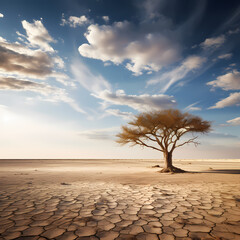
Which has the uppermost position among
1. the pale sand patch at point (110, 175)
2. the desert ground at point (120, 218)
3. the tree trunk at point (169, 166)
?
the tree trunk at point (169, 166)

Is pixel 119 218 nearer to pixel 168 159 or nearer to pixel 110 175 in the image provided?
pixel 110 175

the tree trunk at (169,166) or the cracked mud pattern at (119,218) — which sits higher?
the tree trunk at (169,166)

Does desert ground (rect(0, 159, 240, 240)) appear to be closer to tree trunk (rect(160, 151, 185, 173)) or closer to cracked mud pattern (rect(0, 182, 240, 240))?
cracked mud pattern (rect(0, 182, 240, 240))

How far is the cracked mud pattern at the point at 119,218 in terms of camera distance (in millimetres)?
2867

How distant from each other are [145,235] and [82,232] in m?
1.13

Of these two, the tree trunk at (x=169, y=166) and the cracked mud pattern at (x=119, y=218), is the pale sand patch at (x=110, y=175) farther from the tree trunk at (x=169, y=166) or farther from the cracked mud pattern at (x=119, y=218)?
the cracked mud pattern at (x=119, y=218)

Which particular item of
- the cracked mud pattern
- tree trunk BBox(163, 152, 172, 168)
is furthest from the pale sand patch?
the cracked mud pattern

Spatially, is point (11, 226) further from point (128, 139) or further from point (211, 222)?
point (128, 139)

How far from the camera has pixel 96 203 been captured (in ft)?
15.7

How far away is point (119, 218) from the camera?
3.63 metres

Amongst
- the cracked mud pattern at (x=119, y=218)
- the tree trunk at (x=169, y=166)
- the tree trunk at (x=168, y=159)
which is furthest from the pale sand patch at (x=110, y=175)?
the cracked mud pattern at (x=119, y=218)

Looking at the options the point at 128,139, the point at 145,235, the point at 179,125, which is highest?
the point at 179,125

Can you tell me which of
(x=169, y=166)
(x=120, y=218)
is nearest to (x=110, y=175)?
(x=169, y=166)

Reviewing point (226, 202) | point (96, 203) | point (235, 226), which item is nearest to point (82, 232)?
point (96, 203)
